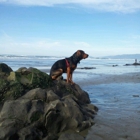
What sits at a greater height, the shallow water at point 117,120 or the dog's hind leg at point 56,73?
the dog's hind leg at point 56,73

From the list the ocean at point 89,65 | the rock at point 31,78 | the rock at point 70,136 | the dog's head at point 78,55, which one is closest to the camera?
the rock at point 70,136

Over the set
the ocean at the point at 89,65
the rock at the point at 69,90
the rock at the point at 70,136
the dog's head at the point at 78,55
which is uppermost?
the dog's head at the point at 78,55

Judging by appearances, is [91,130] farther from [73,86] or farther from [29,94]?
[73,86]

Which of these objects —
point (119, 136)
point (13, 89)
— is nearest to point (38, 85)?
point (13, 89)

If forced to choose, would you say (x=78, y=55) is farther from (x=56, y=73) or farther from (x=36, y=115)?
(x=36, y=115)

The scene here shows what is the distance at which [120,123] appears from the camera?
580cm

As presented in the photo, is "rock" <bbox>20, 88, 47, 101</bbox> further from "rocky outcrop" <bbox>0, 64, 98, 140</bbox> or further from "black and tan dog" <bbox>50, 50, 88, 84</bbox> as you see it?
"black and tan dog" <bbox>50, 50, 88, 84</bbox>

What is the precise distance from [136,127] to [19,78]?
3.89 metres

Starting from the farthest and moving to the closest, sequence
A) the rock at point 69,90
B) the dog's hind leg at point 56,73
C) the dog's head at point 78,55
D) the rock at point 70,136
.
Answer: the dog's head at point 78,55 < the dog's hind leg at point 56,73 < the rock at point 69,90 < the rock at point 70,136

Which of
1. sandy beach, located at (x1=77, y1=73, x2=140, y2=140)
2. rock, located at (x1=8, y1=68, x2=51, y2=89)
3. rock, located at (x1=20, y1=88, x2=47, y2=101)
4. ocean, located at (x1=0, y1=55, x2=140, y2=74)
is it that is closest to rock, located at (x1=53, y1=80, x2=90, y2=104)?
rock, located at (x1=8, y1=68, x2=51, y2=89)

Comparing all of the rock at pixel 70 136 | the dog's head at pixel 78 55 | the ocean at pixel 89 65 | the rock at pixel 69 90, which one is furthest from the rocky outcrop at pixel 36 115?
the ocean at pixel 89 65

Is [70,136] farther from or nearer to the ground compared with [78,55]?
nearer to the ground

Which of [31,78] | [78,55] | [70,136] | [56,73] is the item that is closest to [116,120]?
[70,136]

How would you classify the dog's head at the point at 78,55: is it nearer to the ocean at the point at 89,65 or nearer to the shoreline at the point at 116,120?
the shoreline at the point at 116,120
